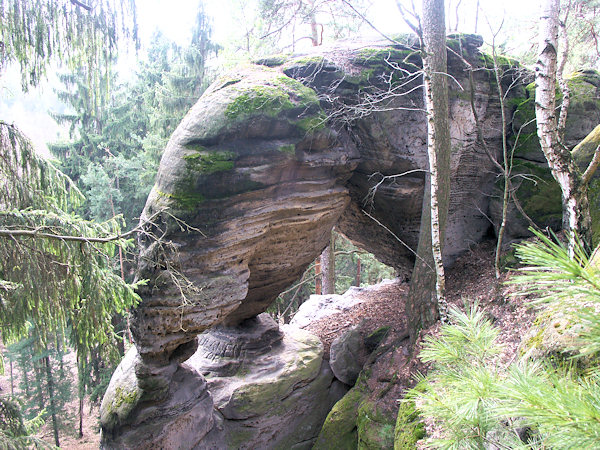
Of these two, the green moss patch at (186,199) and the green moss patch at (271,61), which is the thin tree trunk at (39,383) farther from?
the green moss patch at (271,61)

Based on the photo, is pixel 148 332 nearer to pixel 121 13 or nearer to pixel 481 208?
pixel 121 13

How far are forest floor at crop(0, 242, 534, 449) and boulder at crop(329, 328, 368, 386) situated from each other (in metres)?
0.34

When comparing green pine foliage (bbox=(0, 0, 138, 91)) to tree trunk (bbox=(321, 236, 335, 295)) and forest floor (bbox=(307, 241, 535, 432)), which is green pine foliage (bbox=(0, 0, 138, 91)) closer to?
forest floor (bbox=(307, 241, 535, 432))

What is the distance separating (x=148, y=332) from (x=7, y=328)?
6.40ft

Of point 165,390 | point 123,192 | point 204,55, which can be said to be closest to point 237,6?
point 204,55

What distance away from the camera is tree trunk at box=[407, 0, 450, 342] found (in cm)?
573

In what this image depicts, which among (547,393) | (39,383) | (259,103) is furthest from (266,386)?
(39,383)

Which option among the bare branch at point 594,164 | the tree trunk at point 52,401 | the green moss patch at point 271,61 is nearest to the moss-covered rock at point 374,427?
the bare branch at point 594,164

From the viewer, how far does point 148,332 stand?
6.07 m

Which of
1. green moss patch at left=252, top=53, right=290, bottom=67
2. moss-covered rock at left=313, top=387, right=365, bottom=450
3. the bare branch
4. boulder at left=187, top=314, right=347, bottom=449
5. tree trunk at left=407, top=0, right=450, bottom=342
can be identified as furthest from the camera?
green moss patch at left=252, top=53, right=290, bottom=67

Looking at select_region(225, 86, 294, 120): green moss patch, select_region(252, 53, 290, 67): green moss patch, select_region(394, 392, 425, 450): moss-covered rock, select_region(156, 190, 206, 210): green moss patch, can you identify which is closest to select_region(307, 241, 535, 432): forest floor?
select_region(394, 392, 425, 450): moss-covered rock

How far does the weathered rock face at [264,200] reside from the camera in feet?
20.2

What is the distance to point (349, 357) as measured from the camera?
8430 millimetres

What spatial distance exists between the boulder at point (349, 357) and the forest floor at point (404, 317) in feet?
1.13
